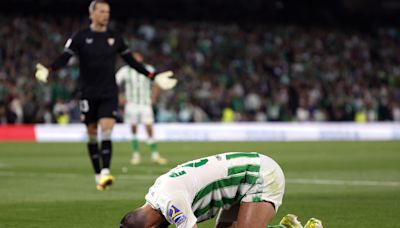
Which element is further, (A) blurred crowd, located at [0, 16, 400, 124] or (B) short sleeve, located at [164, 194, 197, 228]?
(A) blurred crowd, located at [0, 16, 400, 124]

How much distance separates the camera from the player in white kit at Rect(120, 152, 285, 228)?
746 cm

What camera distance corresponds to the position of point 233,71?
4075cm

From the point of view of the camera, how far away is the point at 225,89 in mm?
38938

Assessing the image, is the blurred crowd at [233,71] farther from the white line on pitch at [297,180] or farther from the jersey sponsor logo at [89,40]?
the jersey sponsor logo at [89,40]

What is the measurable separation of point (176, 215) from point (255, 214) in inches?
37.2

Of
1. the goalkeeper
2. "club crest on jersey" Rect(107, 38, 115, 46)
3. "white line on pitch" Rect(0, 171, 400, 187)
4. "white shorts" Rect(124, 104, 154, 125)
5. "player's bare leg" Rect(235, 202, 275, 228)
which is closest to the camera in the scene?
"player's bare leg" Rect(235, 202, 275, 228)

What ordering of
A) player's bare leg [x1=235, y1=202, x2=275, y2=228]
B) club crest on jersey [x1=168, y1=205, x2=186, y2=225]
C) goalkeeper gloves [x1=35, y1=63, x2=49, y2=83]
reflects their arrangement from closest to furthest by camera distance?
1. club crest on jersey [x1=168, y1=205, x2=186, y2=225]
2. player's bare leg [x1=235, y1=202, x2=275, y2=228]
3. goalkeeper gloves [x1=35, y1=63, x2=49, y2=83]

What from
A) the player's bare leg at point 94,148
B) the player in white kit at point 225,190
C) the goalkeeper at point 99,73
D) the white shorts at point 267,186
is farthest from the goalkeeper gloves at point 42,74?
the white shorts at point 267,186

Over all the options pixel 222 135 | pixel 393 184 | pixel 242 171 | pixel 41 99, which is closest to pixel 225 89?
pixel 222 135

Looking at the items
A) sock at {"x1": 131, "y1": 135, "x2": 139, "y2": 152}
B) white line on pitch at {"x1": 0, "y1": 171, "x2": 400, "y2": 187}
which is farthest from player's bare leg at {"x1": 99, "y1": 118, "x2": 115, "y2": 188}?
sock at {"x1": 131, "y1": 135, "x2": 139, "y2": 152}

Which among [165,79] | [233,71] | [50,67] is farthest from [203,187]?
[233,71]

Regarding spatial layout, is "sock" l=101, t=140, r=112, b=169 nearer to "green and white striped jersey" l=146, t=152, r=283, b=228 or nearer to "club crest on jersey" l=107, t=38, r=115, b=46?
"club crest on jersey" l=107, t=38, r=115, b=46

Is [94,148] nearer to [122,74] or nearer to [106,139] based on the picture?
[106,139]

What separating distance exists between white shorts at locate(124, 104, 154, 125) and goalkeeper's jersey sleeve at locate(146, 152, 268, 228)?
1391cm
